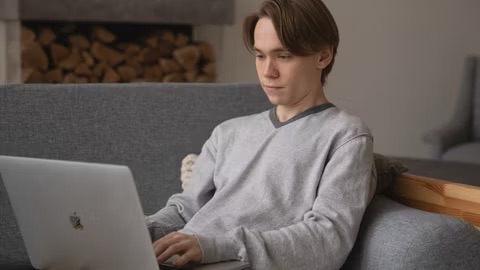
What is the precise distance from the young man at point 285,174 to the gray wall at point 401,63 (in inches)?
110

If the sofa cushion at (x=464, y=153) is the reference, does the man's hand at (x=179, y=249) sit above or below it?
above

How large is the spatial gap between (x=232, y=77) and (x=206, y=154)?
7.60 ft

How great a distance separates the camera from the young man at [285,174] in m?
1.79

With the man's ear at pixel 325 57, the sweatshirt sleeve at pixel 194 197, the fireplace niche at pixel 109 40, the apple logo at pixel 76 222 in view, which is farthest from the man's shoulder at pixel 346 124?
the fireplace niche at pixel 109 40

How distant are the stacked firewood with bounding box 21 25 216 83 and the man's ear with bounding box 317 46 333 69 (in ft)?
6.40

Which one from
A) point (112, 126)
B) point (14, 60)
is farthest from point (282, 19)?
point (14, 60)

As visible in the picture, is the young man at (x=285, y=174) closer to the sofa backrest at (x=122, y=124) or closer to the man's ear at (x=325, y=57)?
the man's ear at (x=325, y=57)

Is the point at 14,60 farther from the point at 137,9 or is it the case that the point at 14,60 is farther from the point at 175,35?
the point at 175,35

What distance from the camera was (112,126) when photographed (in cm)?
241

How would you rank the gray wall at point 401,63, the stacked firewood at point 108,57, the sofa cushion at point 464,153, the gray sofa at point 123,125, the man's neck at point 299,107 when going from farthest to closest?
the gray wall at point 401,63
the sofa cushion at point 464,153
the stacked firewood at point 108,57
the gray sofa at point 123,125
the man's neck at point 299,107

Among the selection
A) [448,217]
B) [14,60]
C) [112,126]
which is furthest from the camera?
[14,60]

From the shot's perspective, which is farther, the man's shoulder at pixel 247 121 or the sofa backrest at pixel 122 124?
the sofa backrest at pixel 122 124

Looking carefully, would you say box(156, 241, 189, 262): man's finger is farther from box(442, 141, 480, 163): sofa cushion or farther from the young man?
box(442, 141, 480, 163): sofa cushion

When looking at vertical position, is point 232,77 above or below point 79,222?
below
